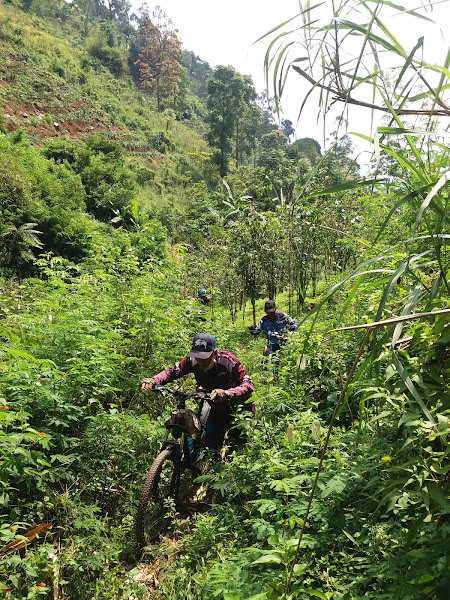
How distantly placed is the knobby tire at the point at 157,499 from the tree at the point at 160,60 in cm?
4374

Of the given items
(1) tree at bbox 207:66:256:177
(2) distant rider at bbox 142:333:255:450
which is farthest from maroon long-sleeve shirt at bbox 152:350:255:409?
(1) tree at bbox 207:66:256:177

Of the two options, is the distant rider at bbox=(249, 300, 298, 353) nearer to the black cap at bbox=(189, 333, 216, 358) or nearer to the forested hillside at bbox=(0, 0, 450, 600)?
the forested hillside at bbox=(0, 0, 450, 600)

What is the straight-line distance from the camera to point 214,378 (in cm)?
338

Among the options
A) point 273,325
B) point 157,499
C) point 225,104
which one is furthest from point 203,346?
point 225,104

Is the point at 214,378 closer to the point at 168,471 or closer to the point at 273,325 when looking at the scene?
the point at 168,471

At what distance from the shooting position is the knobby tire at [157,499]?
2.77 metres

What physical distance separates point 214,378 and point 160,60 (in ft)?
152

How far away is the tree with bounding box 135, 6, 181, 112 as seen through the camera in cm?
3884

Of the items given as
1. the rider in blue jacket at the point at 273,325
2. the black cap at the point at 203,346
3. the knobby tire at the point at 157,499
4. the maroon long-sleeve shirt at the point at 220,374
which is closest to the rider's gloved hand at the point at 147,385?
the maroon long-sleeve shirt at the point at 220,374

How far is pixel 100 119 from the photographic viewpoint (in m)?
28.8

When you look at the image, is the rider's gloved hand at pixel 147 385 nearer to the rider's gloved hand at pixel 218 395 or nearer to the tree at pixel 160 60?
the rider's gloved hand at pixel 218 395

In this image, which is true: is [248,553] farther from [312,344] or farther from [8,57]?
[8,57]

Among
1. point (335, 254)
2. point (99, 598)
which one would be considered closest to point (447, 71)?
point (99, 598)

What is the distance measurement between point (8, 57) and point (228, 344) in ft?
102
